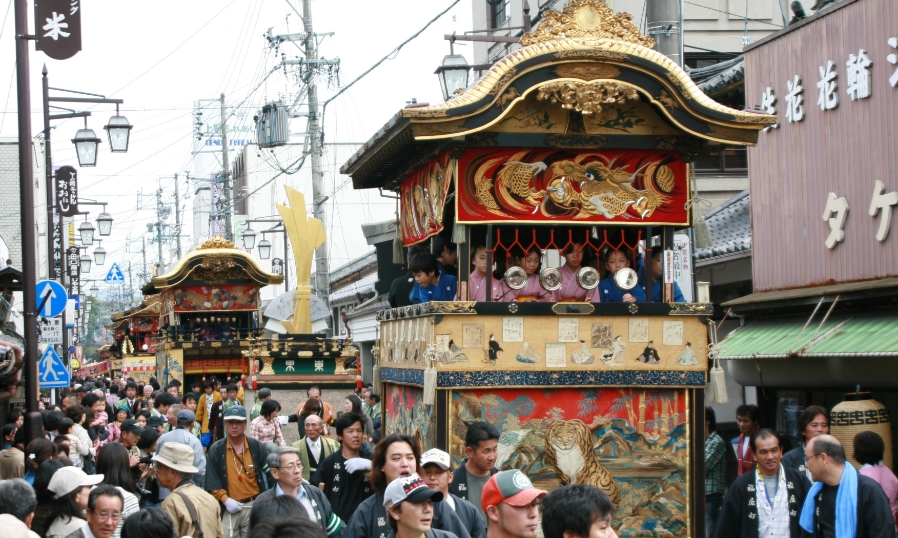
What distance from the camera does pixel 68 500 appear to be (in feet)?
23.9

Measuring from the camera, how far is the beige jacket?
7473mm

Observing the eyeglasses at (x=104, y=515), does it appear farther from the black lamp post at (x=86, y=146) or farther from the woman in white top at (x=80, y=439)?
the black lamp post at (x=86, y=146)

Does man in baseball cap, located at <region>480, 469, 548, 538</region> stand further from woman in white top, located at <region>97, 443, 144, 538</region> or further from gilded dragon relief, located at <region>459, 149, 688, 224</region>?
gilded dragon relief, located at <region>459, 149, 688, 224</region>

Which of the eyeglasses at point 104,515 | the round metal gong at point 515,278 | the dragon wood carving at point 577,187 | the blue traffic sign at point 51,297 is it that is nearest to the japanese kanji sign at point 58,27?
the blue traffic sign at point 51,297

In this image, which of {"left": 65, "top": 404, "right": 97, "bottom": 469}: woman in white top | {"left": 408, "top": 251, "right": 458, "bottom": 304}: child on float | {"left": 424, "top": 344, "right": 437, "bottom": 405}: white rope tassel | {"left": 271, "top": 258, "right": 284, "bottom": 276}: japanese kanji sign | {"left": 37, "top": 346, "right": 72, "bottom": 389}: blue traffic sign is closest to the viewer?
{"left": 424, "top": 344, "right": 437, "bottom": 405}: white rope tassel

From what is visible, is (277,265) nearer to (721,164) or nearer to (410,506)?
(721,164)

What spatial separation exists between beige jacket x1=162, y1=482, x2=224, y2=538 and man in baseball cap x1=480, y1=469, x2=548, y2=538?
8.74 feet

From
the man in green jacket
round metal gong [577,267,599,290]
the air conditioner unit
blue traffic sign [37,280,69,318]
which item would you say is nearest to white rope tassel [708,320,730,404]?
round metal gong [577,267,599,290]

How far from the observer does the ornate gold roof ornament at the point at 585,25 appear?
10.2 meters

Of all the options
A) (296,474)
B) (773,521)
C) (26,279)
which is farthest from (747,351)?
(26,279)

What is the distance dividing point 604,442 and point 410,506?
5.15 metres

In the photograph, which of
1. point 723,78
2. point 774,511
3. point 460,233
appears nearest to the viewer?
point 774,511

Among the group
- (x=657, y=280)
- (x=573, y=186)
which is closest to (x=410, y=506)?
(x=573, y=186)

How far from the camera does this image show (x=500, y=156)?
417 inches
